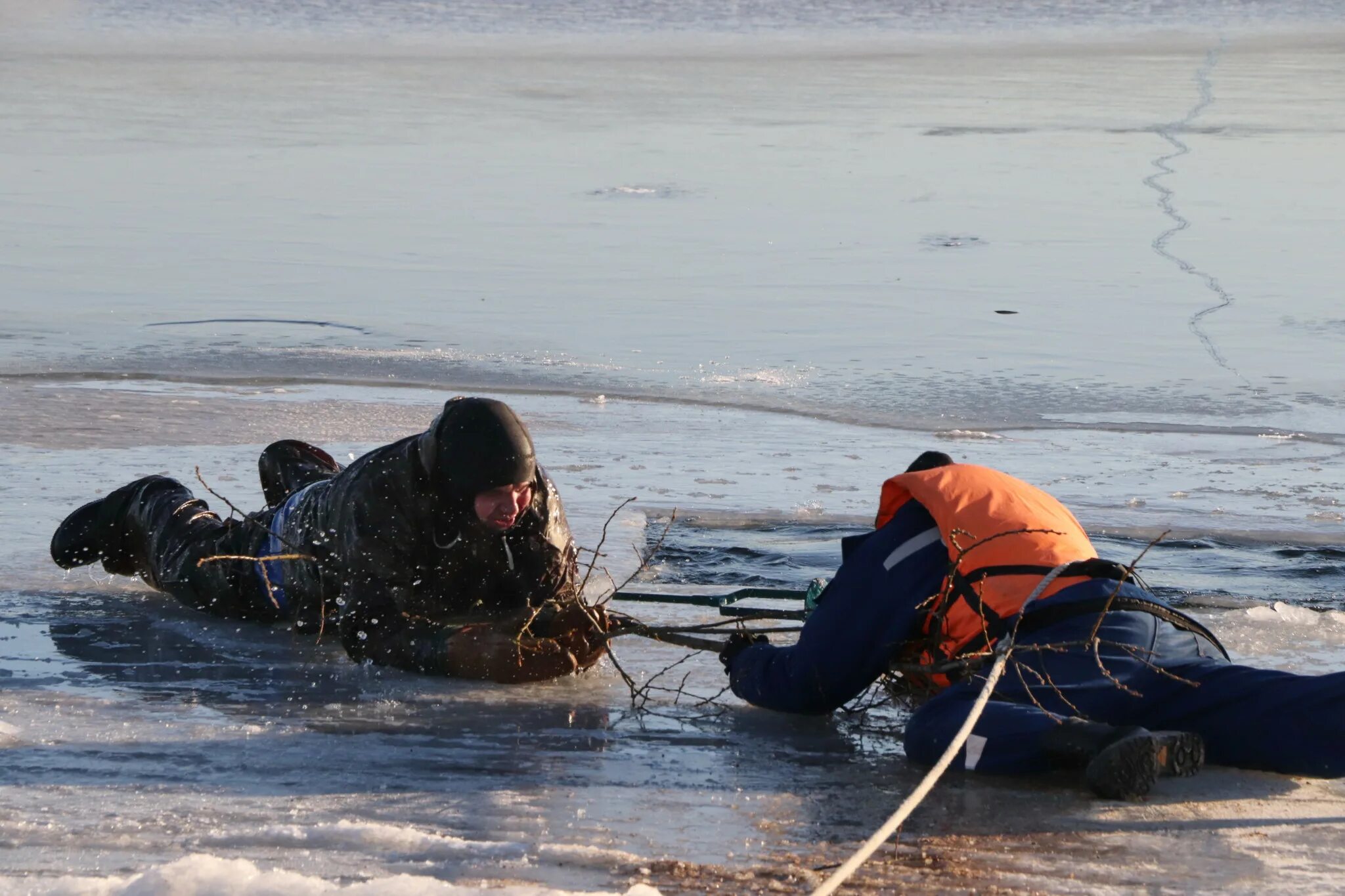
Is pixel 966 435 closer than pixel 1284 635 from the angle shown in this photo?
No

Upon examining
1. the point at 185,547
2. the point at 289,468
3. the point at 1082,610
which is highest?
the point at 289,468

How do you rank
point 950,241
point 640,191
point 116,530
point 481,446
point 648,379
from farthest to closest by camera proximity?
point 640,191, point 950,241, point 648,379, point 116,530, point 481,446

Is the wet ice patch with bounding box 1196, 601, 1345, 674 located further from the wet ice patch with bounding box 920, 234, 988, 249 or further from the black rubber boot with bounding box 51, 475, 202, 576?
the wet ice patch with bounding box 920, 234, 988, 249

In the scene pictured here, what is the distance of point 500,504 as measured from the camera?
16.2 ft

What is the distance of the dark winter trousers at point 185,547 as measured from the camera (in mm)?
5832

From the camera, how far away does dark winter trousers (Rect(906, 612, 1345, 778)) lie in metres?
4.28

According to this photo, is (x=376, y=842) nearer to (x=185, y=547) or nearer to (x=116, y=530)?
(x=185, y=547)

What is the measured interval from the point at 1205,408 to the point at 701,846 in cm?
585

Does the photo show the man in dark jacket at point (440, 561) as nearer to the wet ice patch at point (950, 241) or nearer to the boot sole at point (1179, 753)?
the boot sole at point (1179, 753)

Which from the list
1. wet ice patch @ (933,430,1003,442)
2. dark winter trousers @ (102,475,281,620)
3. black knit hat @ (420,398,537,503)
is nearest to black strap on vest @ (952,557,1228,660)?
black knit hat @ (420,398,537,503)

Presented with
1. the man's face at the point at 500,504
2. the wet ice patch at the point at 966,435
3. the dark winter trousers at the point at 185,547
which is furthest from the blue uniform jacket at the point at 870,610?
the wet ice patch at the point at 966,435

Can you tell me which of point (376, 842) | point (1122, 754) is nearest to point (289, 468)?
point (376, 842)

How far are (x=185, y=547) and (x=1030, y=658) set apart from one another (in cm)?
280

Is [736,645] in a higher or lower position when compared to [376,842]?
higher
